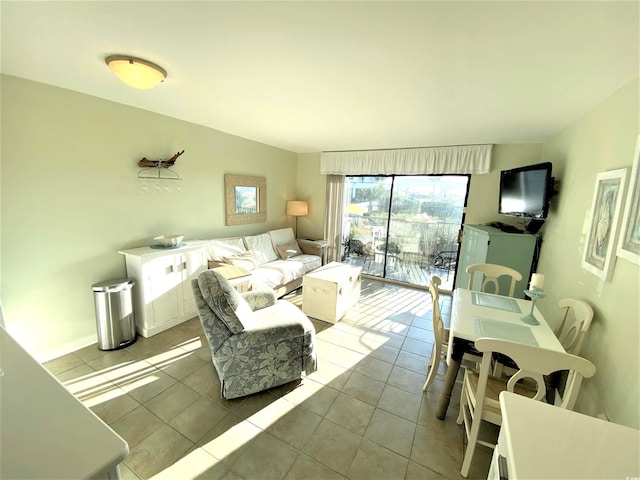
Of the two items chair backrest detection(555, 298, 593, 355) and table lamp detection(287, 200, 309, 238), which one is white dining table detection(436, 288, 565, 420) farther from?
table lamp detection(287, 200, 309, 238)

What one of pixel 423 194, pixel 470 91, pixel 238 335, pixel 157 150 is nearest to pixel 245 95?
pixel 157 150

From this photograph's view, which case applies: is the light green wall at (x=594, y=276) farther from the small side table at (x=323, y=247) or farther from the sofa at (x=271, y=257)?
the small side table at (x=323, y=247)

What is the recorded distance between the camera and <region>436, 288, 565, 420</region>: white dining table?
159 cm

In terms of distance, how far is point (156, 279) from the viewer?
2.67 metres

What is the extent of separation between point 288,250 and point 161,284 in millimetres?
2113

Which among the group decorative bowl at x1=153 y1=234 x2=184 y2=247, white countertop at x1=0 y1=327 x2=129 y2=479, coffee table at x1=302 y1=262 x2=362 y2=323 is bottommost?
coffee table at x1=302 y1=262 x2=362 y2=323

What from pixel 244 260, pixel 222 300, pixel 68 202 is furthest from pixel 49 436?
pixel 244 260

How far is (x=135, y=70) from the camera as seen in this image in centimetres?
164

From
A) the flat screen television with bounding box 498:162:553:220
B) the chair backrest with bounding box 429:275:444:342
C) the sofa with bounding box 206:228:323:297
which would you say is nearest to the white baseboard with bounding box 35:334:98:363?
the sofa with bounding box 206:228:323:297

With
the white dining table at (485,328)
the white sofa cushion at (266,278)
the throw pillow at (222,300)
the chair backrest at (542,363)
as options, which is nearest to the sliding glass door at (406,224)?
the white sofa cushion at (266,278)

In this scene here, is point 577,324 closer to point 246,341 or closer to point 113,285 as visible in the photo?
point 246,341

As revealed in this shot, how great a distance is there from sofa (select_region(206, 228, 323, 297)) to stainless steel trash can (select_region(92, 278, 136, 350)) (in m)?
0.97

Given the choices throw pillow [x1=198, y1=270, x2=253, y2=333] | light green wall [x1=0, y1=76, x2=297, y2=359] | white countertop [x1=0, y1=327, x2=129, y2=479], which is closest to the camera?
white countertop [x1=0, y1=327, x2=129, y2=479]

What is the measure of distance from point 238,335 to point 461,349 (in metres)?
1.53
